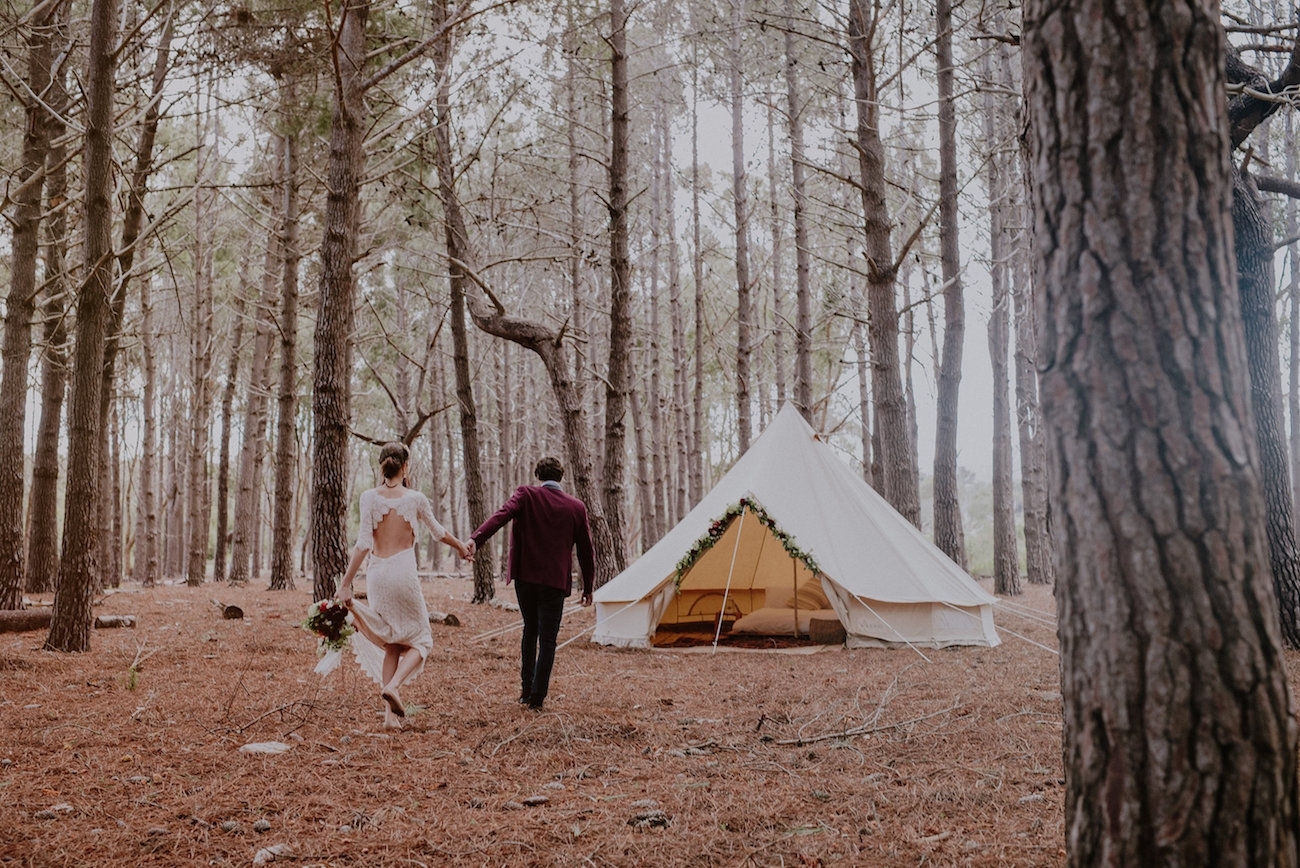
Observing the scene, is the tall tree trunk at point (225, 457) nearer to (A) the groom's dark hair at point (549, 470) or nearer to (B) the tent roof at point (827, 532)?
(B) the tent roof at point (827, 532)

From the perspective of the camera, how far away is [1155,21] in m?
2.04

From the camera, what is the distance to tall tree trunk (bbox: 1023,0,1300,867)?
191 centimetres


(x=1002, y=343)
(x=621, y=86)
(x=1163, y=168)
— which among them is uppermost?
(x=621, y=86)

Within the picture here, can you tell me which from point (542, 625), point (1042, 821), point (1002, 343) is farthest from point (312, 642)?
point (1002, 343)

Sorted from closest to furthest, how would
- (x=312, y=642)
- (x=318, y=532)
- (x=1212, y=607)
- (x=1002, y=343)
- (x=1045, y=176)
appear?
(x=1212, y=607)
(x=1045, y=176)
(x=312, y=642)
(x=318, y=532)
(x=1002, y=343)

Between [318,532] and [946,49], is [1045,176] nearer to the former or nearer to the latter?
[318,532]

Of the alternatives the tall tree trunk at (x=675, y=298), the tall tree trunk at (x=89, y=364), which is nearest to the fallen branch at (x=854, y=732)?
the tall tree trunk at (x=89, y=364)

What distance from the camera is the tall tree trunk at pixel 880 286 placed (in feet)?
33.7

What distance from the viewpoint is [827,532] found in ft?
29.2

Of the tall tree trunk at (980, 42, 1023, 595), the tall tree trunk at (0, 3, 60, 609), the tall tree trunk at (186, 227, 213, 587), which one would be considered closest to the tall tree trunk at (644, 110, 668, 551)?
the tall tree trunk at (980, 42, 1023, 595)

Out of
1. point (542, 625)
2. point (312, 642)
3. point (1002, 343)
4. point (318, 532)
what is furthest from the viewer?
point (1002, 343)

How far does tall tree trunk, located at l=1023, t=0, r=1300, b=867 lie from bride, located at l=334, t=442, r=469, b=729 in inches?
154

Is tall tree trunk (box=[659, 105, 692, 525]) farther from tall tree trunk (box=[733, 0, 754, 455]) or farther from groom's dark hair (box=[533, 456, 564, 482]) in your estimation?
groom's dark hair (box=[533, 456, 564, 482])

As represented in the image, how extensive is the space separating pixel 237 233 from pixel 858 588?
15.9 meters
